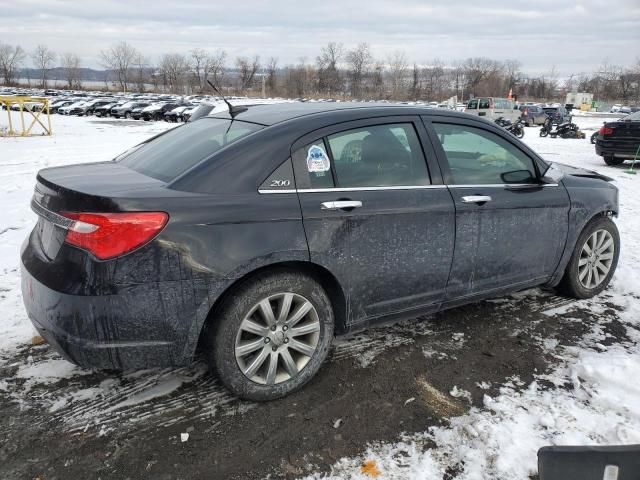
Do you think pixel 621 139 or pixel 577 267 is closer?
pixel 577 267

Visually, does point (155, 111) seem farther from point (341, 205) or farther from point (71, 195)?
point (341, 205)

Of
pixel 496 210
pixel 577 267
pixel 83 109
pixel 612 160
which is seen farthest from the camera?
pixel 83 109

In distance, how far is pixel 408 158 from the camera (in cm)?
323

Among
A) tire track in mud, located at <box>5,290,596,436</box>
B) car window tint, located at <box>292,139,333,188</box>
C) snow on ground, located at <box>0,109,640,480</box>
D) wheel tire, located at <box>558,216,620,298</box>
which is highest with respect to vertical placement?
car window tint, located at <box>292,139,333,188</box>

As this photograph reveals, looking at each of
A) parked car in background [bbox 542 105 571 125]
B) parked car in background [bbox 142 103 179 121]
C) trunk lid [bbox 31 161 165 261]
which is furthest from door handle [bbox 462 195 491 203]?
parked car in background [bbox 142 103 179 121]

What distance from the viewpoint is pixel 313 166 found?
2881 millimetres

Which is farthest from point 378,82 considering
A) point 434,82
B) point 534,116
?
point 534,116

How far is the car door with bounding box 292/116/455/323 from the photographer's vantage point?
286 centimetres

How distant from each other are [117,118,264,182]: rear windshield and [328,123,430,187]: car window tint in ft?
1.78

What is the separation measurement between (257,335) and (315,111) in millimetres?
1448

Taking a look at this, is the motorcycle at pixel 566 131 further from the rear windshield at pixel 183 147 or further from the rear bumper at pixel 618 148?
the rear windshield at pixel 183 147

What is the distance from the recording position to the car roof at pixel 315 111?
3.13m

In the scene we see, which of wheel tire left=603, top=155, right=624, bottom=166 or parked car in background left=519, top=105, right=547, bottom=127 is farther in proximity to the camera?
parked car in background left=519, top=105, right=547, bottom=127

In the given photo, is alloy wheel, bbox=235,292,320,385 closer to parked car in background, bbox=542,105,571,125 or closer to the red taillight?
the red taillight
